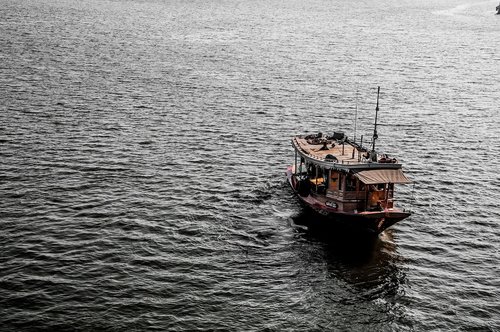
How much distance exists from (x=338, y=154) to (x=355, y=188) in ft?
17.8

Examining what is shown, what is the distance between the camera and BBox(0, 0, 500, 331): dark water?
41.2m

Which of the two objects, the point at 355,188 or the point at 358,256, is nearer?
the point at 358,256

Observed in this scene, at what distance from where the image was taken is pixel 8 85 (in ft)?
307

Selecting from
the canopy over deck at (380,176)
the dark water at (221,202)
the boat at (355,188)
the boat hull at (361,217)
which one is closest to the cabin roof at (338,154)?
the boat at (355,188)

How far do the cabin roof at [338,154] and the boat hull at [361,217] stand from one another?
3777 millimetres

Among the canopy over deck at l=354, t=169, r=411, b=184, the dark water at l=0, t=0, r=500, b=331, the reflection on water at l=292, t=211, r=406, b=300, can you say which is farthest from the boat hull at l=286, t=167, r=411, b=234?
the canopy over deck at l=354, t=169, r=411, b=184

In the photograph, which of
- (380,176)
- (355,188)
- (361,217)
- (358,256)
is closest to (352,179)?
(355,188)

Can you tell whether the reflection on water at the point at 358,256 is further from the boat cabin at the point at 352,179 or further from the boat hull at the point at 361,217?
the boat cabin at the point at 352,179

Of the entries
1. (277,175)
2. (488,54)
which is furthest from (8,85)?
(488,54)

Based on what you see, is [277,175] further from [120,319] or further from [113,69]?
[113,69]

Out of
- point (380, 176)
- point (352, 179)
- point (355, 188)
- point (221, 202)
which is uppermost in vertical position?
point (380, 176)

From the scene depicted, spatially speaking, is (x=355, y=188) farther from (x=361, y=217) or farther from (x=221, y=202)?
(x=221, y=202)

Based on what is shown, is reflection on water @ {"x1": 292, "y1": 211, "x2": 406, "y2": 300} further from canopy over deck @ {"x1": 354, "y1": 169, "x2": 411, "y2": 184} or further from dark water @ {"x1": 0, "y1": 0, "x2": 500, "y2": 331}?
canopy over deck @ {"x1": 354, "y1": 169, "x2": 411, "y2": 184}

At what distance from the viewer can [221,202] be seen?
2269 inches
